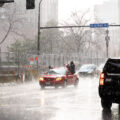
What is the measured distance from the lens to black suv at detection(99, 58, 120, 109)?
14492 millimetres

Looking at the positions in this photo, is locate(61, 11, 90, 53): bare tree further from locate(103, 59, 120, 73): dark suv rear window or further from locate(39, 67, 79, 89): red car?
locate(103, 59, 120, 73): dark suv rear window

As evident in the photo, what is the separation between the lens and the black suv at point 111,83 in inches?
571

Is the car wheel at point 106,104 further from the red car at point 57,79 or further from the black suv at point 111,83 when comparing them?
the red car at point 57,79

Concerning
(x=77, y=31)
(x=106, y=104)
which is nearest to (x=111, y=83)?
(x=106, y=104)

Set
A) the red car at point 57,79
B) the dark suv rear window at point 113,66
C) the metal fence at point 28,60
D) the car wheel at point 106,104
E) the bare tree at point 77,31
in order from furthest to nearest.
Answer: the bare tree at point 77,31, the metal fence at point 28,60, the red car at point 57,79, the car wheel at point 106,104, the dark suv rear window at point 113,66

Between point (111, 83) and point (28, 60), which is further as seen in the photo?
point (28, 60)

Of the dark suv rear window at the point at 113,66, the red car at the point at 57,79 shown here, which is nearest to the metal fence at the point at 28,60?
the red car at the point at 57,79

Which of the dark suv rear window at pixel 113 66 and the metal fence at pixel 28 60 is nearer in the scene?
the dark suv rear window at pixel 113 66

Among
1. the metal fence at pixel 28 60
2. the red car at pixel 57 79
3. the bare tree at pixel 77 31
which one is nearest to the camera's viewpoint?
the red car at pixel 57 79

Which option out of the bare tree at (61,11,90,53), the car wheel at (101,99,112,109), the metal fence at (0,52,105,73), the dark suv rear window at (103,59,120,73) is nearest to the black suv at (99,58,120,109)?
the dark suv rear window at (103,59,120,73)

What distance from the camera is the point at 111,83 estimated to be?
14570 mm

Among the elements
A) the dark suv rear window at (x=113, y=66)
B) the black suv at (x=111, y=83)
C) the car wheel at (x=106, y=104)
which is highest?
the dark suv rear window at (x=113, y=66)

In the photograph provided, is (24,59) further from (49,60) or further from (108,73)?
(108,73)

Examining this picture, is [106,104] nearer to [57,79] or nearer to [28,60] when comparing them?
[57,79]
